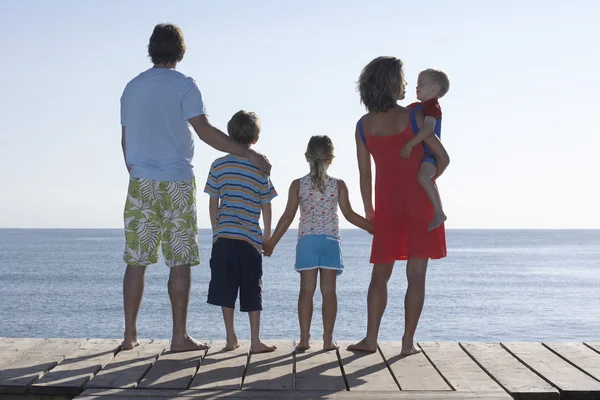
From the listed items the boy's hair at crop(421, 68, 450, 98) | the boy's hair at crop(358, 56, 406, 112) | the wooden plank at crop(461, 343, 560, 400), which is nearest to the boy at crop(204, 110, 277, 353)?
the boy's hair at crop(358, 56, 406, 112)

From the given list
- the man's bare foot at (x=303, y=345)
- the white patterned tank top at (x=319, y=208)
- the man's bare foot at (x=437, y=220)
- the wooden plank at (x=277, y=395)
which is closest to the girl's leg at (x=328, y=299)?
the man's bare foot at (x=303, y=345)

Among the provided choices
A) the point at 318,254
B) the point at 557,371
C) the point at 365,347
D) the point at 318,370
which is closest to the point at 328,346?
the point at 365,347

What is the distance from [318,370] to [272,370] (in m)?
0.28

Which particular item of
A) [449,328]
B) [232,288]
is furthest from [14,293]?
[232,288]

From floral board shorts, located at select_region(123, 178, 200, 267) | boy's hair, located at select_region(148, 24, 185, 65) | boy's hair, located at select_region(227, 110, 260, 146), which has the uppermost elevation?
boy's hair, located at select_region(148, 24, 185, 65)

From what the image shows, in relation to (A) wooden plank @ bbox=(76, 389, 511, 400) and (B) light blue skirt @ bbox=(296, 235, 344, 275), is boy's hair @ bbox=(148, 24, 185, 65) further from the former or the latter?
(A) wooden plank @ bbox=(76, 389, 511, 400)

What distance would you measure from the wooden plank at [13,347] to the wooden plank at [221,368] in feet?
4.04

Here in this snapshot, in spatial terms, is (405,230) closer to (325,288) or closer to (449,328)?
(325,288)

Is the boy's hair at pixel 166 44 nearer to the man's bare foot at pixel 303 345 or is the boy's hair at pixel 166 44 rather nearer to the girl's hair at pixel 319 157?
the girl's hair at pixel 319 157

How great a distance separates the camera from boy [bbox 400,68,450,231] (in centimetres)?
559

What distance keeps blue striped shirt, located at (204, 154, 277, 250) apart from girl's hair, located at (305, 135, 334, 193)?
14.0 inches

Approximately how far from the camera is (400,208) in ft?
18.9

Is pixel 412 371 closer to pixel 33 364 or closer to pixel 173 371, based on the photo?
pixel 173 371

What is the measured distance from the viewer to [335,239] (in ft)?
19.9
